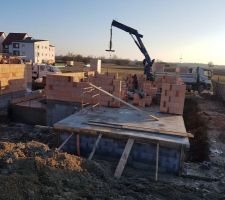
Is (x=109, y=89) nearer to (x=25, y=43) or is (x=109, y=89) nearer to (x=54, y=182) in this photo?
(x=54, y=182)

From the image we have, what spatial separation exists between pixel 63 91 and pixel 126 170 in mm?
5308

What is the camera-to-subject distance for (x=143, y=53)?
59.6 ft

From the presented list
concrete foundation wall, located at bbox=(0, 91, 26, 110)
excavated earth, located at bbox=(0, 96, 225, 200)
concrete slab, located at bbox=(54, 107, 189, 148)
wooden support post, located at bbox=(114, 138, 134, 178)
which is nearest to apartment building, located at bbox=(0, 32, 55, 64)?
concrete foundation wall, located at bbox=(0, 91, 26, 110)

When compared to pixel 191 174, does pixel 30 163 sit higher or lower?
higher

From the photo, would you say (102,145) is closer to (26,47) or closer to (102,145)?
(102,145)

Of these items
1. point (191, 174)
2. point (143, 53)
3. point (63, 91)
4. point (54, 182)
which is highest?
point (143, 53)

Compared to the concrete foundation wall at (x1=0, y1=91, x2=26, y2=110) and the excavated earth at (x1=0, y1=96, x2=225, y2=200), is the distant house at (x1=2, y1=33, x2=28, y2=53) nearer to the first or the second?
the concrete foundation wall at (x1=0, y1=91, x2=26, y2=110)

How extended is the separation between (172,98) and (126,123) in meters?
2.80

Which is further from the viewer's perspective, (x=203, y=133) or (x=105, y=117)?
(x=203, y=133)

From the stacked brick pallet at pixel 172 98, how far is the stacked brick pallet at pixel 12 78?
6.84 m

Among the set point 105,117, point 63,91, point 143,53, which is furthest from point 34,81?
point 105,117

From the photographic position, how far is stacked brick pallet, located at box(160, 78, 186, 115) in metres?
10.6

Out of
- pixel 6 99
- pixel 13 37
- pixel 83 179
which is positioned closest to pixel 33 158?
Answer: pixel 83 179

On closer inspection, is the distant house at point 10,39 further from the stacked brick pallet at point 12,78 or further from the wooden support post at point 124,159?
the wooden support post at point 124,159
